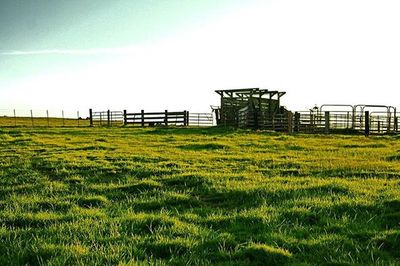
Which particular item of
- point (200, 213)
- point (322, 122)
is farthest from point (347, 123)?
point (200, 213)

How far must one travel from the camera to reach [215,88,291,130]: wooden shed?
35.9 meters

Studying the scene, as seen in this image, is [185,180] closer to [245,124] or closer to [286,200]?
[286,200]

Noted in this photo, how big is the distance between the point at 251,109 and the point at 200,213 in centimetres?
2964

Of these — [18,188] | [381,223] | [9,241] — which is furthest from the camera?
[18,188]

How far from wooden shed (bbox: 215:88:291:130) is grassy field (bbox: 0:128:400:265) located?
834 inches

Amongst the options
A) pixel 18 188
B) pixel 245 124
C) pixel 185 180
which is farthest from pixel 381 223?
pixel 245 124

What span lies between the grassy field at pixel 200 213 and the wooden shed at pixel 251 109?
834 inches

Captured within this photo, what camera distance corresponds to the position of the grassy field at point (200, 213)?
5406mm

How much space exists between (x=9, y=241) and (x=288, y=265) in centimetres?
400

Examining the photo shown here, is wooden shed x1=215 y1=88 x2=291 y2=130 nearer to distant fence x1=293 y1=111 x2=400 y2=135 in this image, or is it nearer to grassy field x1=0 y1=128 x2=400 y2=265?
distant fence x1=293 y1=111 x2=400 y2=135

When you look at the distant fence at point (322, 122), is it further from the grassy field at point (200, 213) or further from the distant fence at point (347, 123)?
the grassy field at point (200, 213)

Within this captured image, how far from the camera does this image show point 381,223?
6844 millimetres

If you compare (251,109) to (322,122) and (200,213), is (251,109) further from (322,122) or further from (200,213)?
(200,213)

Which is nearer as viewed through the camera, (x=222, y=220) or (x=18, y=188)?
(x=222, y=220)
